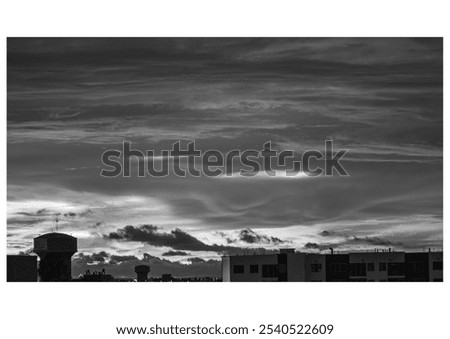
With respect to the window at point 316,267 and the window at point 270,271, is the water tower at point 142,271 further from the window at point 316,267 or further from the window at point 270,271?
the window at point 316,267

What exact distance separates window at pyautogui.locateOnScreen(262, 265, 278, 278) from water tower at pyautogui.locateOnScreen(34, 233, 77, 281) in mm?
8002

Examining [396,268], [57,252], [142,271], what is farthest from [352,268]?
[142,271]

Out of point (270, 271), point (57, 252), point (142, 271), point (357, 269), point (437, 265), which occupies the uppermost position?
point (57, 252)

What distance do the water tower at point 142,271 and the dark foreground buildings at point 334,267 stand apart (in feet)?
9.16

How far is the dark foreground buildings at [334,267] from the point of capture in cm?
3694

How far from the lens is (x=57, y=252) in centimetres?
3497

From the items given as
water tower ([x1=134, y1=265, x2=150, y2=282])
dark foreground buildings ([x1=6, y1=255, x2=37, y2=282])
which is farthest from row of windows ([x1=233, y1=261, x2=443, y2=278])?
dark foreground buildings ([x1=6, y1=255, x2=37, y2=282])

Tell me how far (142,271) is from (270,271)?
38.2ft

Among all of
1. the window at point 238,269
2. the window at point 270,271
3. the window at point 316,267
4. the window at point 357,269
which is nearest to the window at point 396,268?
the window at point 357,269

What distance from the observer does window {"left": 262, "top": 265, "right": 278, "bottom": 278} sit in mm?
41156

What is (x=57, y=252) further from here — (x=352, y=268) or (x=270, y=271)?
(x=352, y=268)
